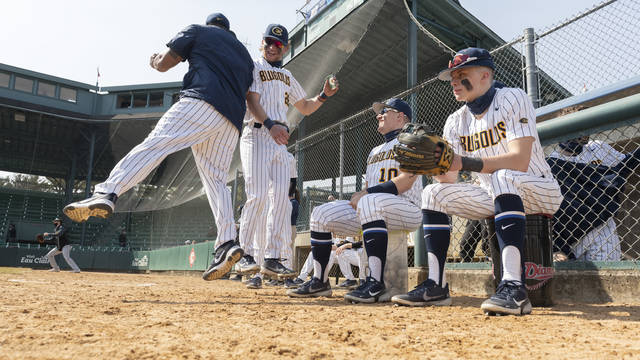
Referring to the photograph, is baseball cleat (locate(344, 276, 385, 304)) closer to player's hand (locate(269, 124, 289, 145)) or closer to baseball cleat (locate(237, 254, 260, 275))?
baseball cleat (locate(237, 254, 260, 275))

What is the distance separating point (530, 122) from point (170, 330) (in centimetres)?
180

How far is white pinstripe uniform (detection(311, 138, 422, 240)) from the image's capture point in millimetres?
2539

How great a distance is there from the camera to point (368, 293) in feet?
7.94

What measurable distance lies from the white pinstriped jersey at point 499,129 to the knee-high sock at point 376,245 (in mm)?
625

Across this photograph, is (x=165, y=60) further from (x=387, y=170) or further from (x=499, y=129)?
(x=499, y=129)

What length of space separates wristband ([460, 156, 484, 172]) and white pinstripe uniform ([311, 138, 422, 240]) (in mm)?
646

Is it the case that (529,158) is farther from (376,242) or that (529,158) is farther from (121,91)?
(121,91)

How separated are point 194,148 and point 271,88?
1.01 m

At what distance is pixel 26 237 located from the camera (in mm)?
20969

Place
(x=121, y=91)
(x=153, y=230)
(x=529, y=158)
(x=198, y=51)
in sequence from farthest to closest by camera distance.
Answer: (x=121, y=91) → (x=153, y=230) → (x=198, y=51) → (x=529, y=158)

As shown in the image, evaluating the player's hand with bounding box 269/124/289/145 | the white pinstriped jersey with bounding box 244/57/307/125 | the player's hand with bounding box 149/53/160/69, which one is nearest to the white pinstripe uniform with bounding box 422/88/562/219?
the player's hand with bounding box 269/124/289/145

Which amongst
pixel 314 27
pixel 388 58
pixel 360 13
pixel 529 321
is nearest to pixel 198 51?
pixel 529 321

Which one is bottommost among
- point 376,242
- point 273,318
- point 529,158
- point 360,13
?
point 273,318

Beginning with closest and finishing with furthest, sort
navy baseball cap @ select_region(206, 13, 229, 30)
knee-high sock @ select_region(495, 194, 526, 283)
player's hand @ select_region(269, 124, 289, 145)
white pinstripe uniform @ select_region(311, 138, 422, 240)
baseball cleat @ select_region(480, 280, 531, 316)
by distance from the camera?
1. baseball cleat @ select_region(480, 280, 531, 316)
2. knee-high sock @ select_region(495, 194, 526, 283)
3. white pinstripe uniform @ select_region(311, 138, 422, 240)
4. navy baseball cap @ select_region(206, 13, 229, 30)
5. player's hand @ select_region(269, 124, 289, 145)
